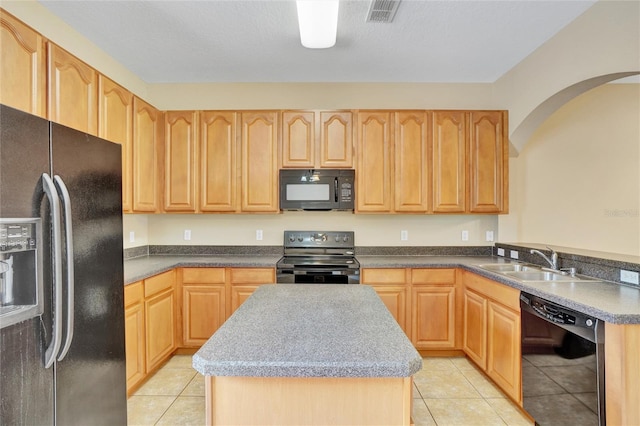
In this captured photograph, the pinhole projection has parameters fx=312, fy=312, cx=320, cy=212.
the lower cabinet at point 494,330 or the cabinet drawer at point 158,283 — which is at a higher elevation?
the cabinet drawer at point 158,283

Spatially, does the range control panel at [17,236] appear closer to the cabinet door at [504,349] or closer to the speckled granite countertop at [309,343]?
the speckled granite countertop at [309,343]

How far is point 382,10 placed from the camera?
86.0 inches

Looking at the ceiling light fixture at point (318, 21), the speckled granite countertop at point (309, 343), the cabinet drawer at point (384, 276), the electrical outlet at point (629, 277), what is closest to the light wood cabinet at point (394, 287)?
the cabinet drawer at point (384, 276)

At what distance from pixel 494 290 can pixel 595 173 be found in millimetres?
2251

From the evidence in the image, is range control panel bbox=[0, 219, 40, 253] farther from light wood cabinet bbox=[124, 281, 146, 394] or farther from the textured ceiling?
the textured ceiling

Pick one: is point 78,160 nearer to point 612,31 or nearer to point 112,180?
point 112,180

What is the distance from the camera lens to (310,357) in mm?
993

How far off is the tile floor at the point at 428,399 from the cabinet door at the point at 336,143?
→ 6.91ft

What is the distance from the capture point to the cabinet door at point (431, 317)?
9.80 feet

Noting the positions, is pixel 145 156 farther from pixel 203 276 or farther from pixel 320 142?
pixel 320 142

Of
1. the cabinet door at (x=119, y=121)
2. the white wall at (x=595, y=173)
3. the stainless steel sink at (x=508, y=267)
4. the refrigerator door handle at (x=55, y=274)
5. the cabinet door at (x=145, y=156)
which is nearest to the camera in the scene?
the refrigerator door handle at (x=55, y=274)

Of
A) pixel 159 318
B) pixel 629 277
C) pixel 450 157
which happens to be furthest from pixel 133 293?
pixel 629 277

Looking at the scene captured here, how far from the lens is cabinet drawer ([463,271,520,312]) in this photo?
2201 mm

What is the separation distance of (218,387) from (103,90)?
2.37 metres
